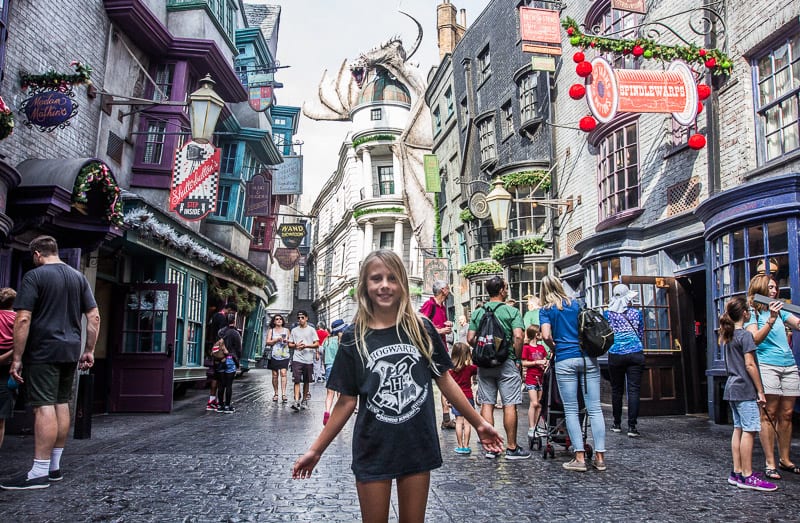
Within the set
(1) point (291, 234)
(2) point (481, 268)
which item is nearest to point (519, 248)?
(2) point (481, 268)

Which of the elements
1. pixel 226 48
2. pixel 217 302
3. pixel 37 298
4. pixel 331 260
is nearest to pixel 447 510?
pixel 37 298

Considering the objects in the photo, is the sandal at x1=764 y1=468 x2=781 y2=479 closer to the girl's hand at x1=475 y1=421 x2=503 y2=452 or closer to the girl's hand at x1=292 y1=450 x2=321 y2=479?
the girl's hand at x1=475 y1=421 x2=503 y2=452

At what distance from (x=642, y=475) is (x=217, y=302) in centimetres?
1468

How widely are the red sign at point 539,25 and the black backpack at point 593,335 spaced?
12.6 m

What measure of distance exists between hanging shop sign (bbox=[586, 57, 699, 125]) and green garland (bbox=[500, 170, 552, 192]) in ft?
28.6

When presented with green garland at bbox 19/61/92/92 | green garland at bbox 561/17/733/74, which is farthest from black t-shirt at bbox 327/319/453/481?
green garland at bbox 561/17/733/74

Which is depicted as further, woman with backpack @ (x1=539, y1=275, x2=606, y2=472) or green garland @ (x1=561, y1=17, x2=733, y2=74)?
green garland @ (x1=561, y1=17, x2=733, y2=74)

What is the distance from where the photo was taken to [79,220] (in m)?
9.62

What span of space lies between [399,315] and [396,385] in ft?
1.08

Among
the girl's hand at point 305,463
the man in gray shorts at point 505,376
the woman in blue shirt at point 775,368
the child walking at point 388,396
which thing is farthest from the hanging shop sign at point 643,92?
the girl's hand at point 305,463

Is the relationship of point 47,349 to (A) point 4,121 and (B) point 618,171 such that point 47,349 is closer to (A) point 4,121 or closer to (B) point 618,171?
(A) point 4,121

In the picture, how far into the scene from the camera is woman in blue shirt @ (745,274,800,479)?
20.2 feet

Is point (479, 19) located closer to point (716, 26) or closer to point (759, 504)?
point (716, 26)

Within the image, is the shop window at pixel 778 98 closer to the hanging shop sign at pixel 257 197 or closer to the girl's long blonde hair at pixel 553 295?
the girl's long blonde hair at pixel 553 295
